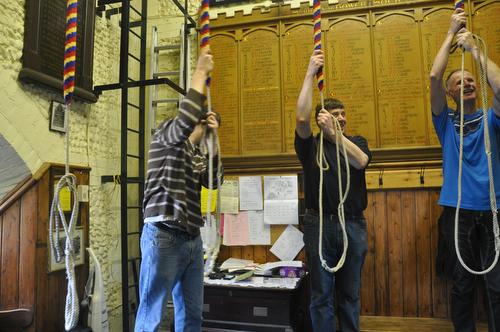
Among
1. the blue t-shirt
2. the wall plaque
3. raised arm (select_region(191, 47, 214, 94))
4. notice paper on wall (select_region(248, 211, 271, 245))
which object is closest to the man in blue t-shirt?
the blue t-shirt

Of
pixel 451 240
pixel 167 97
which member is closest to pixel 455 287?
pixel 451 240

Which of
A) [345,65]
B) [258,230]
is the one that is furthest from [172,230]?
[345,65]

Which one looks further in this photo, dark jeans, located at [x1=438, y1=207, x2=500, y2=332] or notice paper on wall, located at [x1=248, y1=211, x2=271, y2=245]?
notice paper on wall, located at [x1=248, y1=211, x2=271, y2=245]

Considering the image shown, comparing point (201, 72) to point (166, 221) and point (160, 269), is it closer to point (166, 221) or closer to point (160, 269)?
point (166, 221)

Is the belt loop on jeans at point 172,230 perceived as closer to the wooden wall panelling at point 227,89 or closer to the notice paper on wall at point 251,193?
the notice paper on wall at point 251,193

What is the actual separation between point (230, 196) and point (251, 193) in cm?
20

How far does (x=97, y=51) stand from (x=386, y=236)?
112 inches

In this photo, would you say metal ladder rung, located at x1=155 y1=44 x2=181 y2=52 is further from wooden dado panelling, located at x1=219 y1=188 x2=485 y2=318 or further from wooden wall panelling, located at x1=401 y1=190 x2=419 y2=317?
wooden wall panelling, located at x1=401 y1=190 x2=419 y2=317

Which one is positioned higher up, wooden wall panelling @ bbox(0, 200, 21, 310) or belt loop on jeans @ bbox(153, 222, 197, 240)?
belt loop on jeans @ bbox(153, 222, 197, 240)

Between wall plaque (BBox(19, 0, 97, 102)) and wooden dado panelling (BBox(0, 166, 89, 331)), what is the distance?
0.65 metres

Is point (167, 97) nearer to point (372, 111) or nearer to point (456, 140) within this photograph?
point (372, 111)

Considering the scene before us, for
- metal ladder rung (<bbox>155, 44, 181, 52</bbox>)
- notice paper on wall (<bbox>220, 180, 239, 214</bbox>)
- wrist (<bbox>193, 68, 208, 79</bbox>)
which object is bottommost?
notice paper on wall (<bbox>220, 180, 239, 214</bbox>)

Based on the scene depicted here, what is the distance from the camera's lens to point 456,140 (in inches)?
74.2

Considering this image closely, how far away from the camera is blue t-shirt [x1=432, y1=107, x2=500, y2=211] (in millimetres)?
1808
